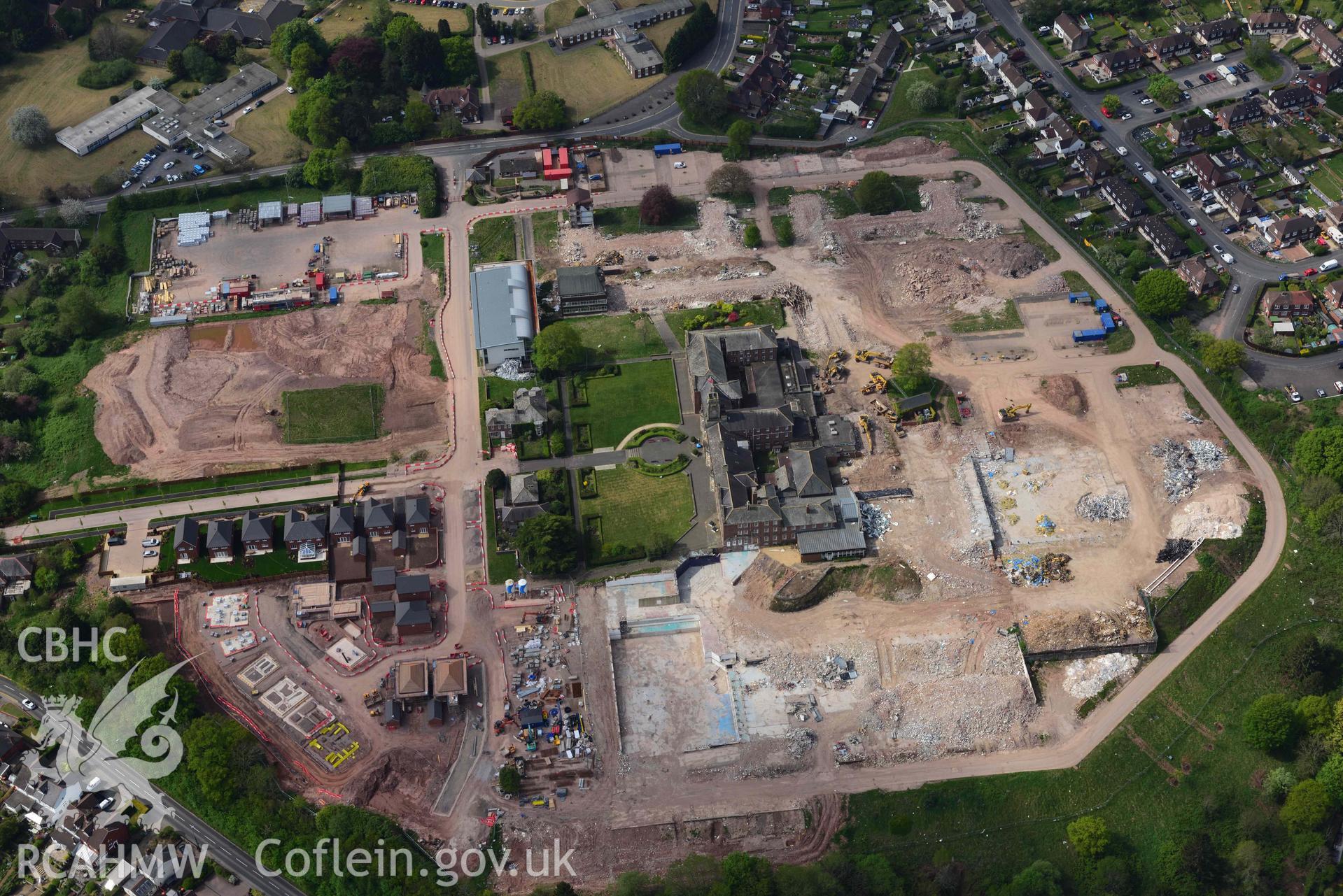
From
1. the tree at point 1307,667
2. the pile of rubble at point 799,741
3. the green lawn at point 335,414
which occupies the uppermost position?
the green lawn at point 335,414

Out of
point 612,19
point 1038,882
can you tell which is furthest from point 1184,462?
point 612,19

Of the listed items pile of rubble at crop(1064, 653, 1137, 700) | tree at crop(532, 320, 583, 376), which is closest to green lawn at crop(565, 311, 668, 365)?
tree at crop(532, 320, 583, 376)

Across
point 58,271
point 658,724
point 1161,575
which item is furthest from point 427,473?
point 1161,575

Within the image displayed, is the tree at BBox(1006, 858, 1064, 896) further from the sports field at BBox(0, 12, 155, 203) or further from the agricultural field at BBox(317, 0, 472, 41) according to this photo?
the sports field at BBox(0, 12, 155, 203)

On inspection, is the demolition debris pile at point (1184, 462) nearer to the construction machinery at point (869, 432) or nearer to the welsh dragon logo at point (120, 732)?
the construction machinery at point (869, 432)

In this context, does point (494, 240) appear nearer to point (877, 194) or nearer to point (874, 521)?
point (877, 194)

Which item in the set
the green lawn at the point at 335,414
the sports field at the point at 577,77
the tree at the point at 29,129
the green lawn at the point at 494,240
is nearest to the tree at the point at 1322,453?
the green lawn at the point at 494,240
